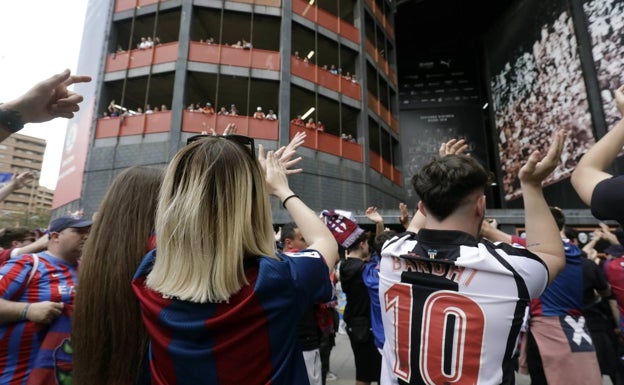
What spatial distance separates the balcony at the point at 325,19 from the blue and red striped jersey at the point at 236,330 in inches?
746

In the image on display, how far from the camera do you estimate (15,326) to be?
2.31 meters

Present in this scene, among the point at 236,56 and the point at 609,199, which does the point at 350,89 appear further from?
the point at 609,199

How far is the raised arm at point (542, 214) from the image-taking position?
158 cm

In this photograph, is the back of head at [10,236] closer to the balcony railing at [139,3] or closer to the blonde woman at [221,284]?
the blonde woman at [221,284]

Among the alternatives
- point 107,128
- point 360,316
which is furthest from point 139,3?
point 360,316

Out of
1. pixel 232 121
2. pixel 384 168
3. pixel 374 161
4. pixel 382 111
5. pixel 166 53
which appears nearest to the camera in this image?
pixel 232 121

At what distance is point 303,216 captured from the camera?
159 centimetres

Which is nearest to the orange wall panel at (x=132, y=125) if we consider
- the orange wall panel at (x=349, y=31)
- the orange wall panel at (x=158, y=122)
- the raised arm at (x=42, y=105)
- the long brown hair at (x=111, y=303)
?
the orange wall panel at (x=158, y=122)

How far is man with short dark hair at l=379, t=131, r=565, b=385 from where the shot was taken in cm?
152

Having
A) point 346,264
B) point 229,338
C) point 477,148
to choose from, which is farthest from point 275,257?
point 477,148

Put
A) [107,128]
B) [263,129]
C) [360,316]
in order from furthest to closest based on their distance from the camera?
1. [263,129]
2. [107,128]
3. [360,316]

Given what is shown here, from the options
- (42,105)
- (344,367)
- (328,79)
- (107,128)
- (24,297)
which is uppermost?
(328,79)

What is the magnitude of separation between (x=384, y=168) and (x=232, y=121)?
30.7 feet

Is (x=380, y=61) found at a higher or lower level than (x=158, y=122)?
higher
